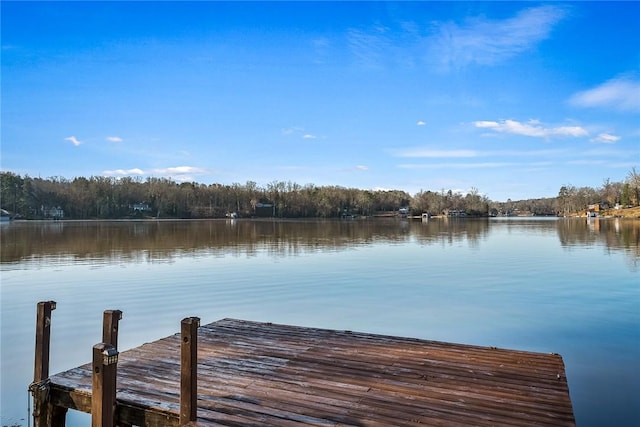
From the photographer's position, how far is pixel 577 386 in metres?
6.73

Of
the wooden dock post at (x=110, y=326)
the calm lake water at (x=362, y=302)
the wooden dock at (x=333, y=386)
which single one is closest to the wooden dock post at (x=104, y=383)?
the wooden dock at (x=333, y=386)

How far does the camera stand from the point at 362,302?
12250mm

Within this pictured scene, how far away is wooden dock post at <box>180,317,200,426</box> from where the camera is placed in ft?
12.7

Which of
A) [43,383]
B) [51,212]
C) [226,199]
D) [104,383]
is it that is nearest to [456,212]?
[226,199]

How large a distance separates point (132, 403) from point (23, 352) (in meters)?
5.52

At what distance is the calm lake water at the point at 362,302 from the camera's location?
7688 millimetres

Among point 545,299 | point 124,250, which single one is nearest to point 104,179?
point 124,250

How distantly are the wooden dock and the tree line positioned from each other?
329ft

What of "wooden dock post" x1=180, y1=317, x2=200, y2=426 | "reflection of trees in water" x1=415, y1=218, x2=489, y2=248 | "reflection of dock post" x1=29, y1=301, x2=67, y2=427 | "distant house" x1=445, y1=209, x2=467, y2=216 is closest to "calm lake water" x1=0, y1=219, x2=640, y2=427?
"reflection of dock post" x1=29, y1=301, x2=67, y2=427

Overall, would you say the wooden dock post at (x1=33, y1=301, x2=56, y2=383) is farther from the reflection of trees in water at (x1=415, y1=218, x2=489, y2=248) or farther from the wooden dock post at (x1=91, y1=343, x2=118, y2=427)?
the reflection of trees in water at (x1=415, y1=218, x2=489, y2=248)

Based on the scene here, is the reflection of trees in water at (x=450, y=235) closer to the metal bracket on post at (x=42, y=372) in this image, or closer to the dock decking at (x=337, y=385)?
the dock decking at (x=337, y=385)

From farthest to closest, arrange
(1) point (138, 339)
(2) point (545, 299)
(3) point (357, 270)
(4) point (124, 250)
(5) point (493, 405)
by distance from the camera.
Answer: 1. (4) point (124, 250)
2. (3) point (357, 270)
3. (2) point (545, 299)
4. (1) point (138, 339)
5. (5) point (493, 405)

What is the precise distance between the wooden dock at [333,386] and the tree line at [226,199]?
100236 mm

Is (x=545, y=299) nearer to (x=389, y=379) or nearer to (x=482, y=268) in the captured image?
(x=482, y=268)
